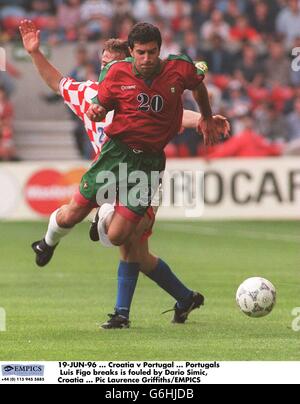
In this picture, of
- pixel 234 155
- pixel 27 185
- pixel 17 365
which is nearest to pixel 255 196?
pixel 234 155

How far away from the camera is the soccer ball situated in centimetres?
967

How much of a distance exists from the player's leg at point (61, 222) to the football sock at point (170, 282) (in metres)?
0.76

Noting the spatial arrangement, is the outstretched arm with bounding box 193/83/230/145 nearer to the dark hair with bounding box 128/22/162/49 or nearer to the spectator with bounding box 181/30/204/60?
the dark hair with bounding box 128/22/162/49

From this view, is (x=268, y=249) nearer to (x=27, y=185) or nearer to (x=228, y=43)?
(x=27, y=185)

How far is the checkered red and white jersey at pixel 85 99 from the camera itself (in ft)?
32.8

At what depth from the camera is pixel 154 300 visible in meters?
11.8

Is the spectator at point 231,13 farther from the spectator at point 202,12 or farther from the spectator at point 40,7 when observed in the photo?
the spectator at point 40,7

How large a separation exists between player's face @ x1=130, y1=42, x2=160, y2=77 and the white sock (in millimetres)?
1404

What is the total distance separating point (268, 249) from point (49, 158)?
30.7ft

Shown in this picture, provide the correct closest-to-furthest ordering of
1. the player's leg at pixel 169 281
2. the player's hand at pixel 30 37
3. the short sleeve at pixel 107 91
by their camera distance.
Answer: the short sleeve at pixel 107 91
the player's leg at pixel 169 281
the player's hand at pixel 30 37

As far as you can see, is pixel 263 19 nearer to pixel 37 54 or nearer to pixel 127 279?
pixel 37 54

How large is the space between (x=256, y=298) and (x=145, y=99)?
5.77ft
